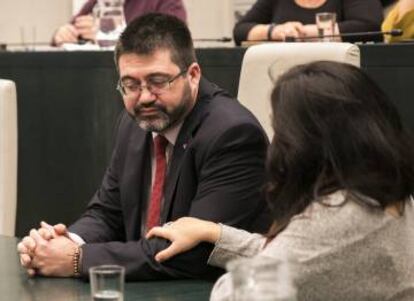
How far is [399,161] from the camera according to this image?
6.49 feet

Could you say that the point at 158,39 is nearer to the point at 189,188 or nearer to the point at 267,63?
the point at 189,188

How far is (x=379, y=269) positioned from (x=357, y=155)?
23 cm

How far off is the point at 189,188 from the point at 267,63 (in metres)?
0.71

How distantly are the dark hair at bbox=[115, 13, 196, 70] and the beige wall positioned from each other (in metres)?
4.62

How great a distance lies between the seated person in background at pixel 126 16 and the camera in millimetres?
5266

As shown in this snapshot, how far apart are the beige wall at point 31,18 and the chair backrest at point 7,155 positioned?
410 centimetres

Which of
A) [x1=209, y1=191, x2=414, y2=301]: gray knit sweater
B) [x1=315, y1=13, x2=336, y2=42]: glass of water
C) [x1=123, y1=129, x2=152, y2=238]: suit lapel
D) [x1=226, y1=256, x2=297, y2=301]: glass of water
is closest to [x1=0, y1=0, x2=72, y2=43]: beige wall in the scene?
[x1=315, y1=13, x2=336, y2=42]: glass of water

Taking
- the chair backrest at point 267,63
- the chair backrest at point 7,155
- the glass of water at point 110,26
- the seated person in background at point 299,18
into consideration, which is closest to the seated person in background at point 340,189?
the chair backrest at point 267,63

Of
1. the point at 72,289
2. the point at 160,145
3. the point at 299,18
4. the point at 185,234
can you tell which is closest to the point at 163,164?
the point at 160,145

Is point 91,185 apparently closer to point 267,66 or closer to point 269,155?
point 267,66

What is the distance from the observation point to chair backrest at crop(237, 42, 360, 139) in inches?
122

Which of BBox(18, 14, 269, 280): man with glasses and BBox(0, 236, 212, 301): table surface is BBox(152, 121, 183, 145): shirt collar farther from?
BBox(0, 236, 212, 301): table surface

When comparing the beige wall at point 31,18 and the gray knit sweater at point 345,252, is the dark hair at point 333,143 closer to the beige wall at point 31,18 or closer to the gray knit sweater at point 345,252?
the gray knit sweater at point 345,252

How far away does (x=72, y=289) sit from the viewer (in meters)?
2.30
